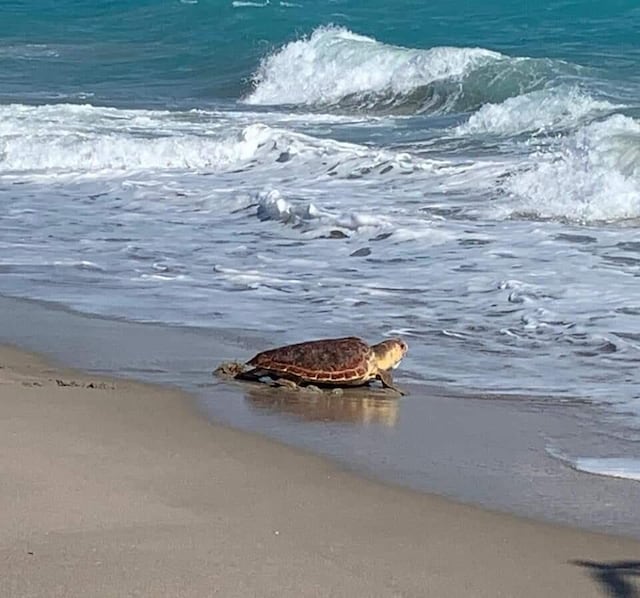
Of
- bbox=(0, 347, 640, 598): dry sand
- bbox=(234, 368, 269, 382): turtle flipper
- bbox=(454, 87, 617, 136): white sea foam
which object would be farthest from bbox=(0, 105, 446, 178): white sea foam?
bbox=(0, 347, 640, 598): dry sand

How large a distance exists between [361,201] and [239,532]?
7968mm

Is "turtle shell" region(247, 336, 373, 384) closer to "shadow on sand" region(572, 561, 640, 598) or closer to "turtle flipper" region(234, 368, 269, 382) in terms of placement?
"turtle flipper" region(234, 368, 269, 382)

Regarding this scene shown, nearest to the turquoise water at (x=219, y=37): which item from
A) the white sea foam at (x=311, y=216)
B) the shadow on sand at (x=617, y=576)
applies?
the white sea foam at (x=311, y=216)

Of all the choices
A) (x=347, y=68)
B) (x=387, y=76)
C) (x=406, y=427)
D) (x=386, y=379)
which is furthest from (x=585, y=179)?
(x=347, y=68)

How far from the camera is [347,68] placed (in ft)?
74.6

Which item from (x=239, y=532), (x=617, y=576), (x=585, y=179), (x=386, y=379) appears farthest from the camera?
(x=585, y=179)

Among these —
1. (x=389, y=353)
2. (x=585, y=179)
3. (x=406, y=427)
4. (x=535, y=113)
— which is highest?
(x=535, y=113)

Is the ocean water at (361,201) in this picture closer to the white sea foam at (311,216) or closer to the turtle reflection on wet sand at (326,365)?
the white sea foam at (311,216)

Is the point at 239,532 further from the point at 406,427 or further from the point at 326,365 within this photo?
the point at 326,365

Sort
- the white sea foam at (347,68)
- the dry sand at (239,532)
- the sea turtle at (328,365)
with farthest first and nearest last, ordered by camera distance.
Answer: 1. the white sea foam at (347,68)
2. the sea turtle at (328,365)
3. the dry sand at (239,532)

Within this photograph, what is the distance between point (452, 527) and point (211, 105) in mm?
17879

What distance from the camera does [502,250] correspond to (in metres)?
9.00

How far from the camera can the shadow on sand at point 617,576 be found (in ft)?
10.5

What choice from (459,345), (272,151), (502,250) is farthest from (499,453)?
(272,151)
